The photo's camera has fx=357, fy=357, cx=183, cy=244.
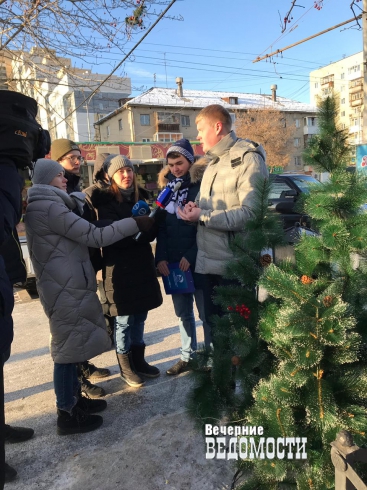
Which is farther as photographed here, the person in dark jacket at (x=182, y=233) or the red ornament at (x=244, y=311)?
the person in dark jacket at (x=182, y=233)

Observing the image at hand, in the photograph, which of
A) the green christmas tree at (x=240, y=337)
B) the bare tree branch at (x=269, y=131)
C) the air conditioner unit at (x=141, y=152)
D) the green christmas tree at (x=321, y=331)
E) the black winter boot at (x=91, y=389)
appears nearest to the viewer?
the green christmas tree at (x=321, y=331)

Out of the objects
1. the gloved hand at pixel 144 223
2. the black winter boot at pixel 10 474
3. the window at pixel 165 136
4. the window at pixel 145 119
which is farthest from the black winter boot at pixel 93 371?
the window at pixel 145 119

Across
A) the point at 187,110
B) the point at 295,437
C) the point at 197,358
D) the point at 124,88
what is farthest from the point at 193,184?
the point at 187,110

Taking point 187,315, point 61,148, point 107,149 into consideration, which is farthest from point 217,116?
point 107,149

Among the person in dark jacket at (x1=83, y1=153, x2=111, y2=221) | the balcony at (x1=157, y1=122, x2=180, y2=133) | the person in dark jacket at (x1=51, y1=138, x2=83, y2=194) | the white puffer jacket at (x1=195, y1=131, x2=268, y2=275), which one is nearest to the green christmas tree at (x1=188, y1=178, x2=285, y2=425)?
the white puffer jacket at (x1=195, y1=131, x2=268, y2=275)

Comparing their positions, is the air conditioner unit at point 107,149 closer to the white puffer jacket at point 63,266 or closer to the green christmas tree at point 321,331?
the white puffer jacket at point 63,266

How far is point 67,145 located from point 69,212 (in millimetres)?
1054

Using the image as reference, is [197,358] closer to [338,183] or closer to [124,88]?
[338,183]

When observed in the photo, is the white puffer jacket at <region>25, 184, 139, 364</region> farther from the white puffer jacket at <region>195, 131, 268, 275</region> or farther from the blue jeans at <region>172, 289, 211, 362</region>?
the blue jeans at <region>172, 289, 211, 362</region>

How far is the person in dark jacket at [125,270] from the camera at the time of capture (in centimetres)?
281

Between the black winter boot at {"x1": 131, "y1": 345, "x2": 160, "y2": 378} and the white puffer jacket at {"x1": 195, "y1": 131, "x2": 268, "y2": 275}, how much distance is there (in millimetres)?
1029

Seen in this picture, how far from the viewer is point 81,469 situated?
2.05m

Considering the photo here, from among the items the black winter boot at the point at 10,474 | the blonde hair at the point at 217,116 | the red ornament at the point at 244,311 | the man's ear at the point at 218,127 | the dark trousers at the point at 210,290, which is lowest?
the black winter boot at the point at 10,474

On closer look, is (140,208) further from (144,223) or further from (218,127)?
(218,127)
